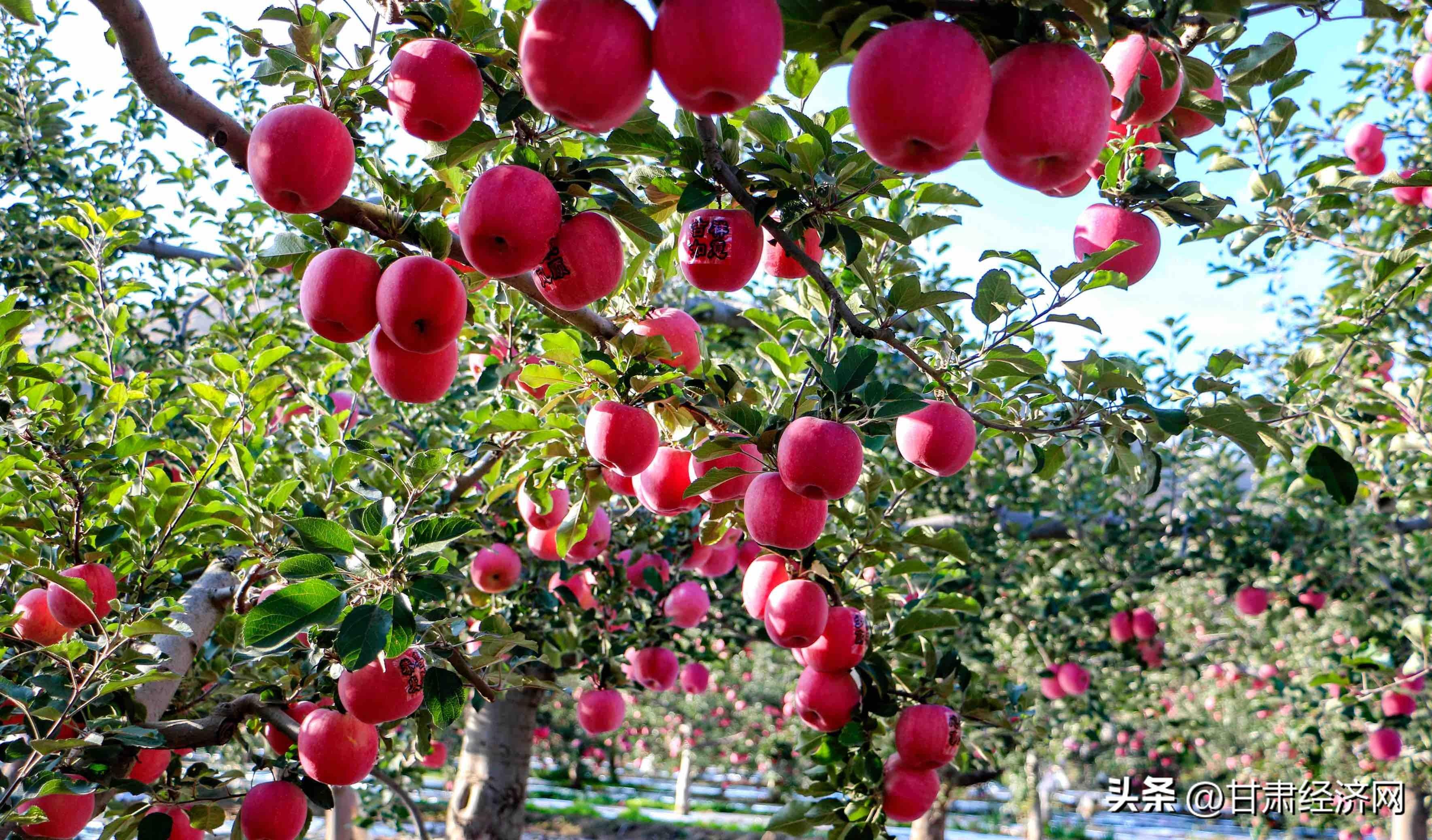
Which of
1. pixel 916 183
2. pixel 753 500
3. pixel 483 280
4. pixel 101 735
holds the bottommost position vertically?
pixel 101 735

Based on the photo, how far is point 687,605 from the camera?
3197 millimetres

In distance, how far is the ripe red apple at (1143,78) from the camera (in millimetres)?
1104

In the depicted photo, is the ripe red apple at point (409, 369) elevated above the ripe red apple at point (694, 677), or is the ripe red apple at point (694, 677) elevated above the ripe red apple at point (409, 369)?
the ripe red apple at point (409, 369)

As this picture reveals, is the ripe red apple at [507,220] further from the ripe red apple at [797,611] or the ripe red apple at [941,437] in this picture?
the ripe red apple at [797,611]

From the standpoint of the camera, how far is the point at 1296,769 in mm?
9266

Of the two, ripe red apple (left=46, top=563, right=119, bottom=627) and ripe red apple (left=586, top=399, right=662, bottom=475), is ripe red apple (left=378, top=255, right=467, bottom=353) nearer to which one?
ripe red apple (left=586, top=399, right=662, bottom=475)

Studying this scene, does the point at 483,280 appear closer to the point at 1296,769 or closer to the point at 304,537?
the point at 304,537

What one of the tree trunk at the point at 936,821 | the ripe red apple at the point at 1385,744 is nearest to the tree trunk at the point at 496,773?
the tree trunk at the point at 936,821

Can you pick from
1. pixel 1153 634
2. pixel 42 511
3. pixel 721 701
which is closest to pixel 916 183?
pixel 42 511

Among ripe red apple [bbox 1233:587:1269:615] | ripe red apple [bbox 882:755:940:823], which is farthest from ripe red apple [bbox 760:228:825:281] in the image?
ripe red apple [bbox 1233:587:1269:615]

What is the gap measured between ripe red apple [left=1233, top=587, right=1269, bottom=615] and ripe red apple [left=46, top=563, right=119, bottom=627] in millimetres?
5612

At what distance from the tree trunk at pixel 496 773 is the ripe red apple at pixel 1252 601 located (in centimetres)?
411

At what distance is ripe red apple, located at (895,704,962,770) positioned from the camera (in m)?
2.06

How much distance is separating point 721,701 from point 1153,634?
11.3 m
